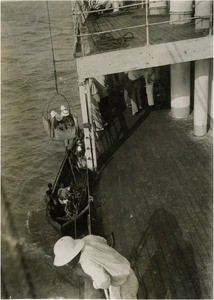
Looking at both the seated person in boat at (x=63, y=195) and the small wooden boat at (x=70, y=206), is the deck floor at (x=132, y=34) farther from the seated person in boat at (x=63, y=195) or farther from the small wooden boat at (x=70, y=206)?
the seated person in boat at (x=63, y=195)

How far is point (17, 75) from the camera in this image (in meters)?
34.7

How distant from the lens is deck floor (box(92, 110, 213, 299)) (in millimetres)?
7176

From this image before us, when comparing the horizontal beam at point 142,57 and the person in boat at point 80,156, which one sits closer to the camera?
the horizontal beam at point 142,57

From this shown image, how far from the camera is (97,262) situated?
4.82m

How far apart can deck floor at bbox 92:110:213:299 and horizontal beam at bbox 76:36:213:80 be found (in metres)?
2.98

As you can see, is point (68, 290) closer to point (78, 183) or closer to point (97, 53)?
point (78, 183)

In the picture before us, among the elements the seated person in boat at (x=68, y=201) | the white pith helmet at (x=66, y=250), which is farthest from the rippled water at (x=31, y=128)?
the white pith helmet at (x=66, y=250)

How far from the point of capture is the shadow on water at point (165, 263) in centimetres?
689

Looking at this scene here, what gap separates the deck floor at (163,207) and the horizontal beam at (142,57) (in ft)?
9.77

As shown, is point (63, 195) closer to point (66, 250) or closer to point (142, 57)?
point (142, 57)

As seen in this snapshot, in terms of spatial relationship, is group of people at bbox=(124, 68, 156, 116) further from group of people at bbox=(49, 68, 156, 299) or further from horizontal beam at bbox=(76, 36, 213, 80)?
group of people at bbox=(49, 68, 156, 299)

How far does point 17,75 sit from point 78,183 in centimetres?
2597

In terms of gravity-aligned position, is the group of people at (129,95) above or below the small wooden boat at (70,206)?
above

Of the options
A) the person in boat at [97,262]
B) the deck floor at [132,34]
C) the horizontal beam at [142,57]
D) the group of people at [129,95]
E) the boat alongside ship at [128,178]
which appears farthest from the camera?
the group of people at [129,95]
